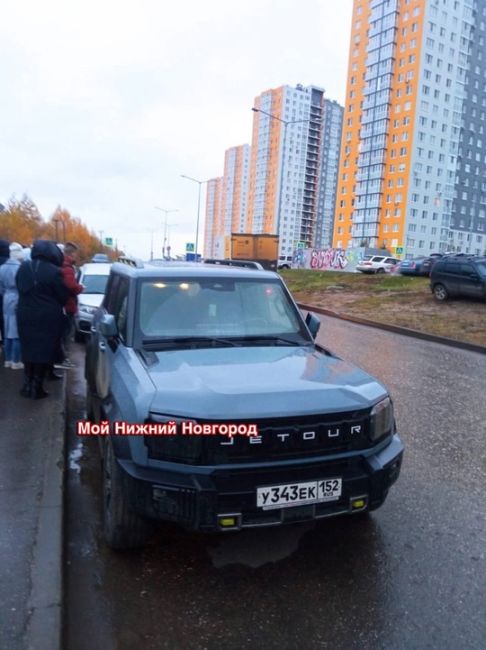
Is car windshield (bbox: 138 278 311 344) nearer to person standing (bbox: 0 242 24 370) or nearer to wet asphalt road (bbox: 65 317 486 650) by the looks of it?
wet asphalt road (bbox: 65 317 486 650)

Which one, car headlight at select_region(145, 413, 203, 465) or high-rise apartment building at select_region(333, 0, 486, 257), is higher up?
high-rise apartment building at select_region(333, 0, 486, 257)

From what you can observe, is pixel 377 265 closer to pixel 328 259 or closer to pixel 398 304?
pixel 328 259

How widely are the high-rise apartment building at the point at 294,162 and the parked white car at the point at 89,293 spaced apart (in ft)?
352

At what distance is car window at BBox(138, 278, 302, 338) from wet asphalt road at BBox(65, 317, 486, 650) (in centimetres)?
144

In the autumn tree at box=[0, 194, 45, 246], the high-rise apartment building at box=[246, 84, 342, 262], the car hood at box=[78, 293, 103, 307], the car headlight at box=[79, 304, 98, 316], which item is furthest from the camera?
the high-rise apartment building at box=[246, 84, 342, 262]

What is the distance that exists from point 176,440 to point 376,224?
3688 inches

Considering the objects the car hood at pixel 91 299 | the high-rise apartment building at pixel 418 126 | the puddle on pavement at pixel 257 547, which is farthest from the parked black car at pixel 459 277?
the high-rise apartment building at pixel 418 126

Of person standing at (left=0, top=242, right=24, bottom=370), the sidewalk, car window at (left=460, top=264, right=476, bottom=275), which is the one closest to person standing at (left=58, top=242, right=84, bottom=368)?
person standing at (left=0, top=242, right=24, bottom=370)

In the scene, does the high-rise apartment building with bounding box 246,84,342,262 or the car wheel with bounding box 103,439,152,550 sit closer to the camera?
the car wheel with bounding box 103,439,152,550

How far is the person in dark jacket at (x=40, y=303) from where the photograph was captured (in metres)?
5.75

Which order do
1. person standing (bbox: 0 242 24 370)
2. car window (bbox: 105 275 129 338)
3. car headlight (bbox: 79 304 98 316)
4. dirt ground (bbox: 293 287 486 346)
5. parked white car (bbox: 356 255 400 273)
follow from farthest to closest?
parked white car (bbox: 356 255 400 273) < dirt ground (bbox: 293 287 486 346) < car headlight (bbox: 79 304 98 316) < person standing (bbox: 0 242 24 370) < car window (bbox: 105 275 129 338)

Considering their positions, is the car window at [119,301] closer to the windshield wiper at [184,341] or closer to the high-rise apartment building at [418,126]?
the windshield wiper at [184,341]

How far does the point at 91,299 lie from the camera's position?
10.6m

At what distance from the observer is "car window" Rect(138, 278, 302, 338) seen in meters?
3.98
